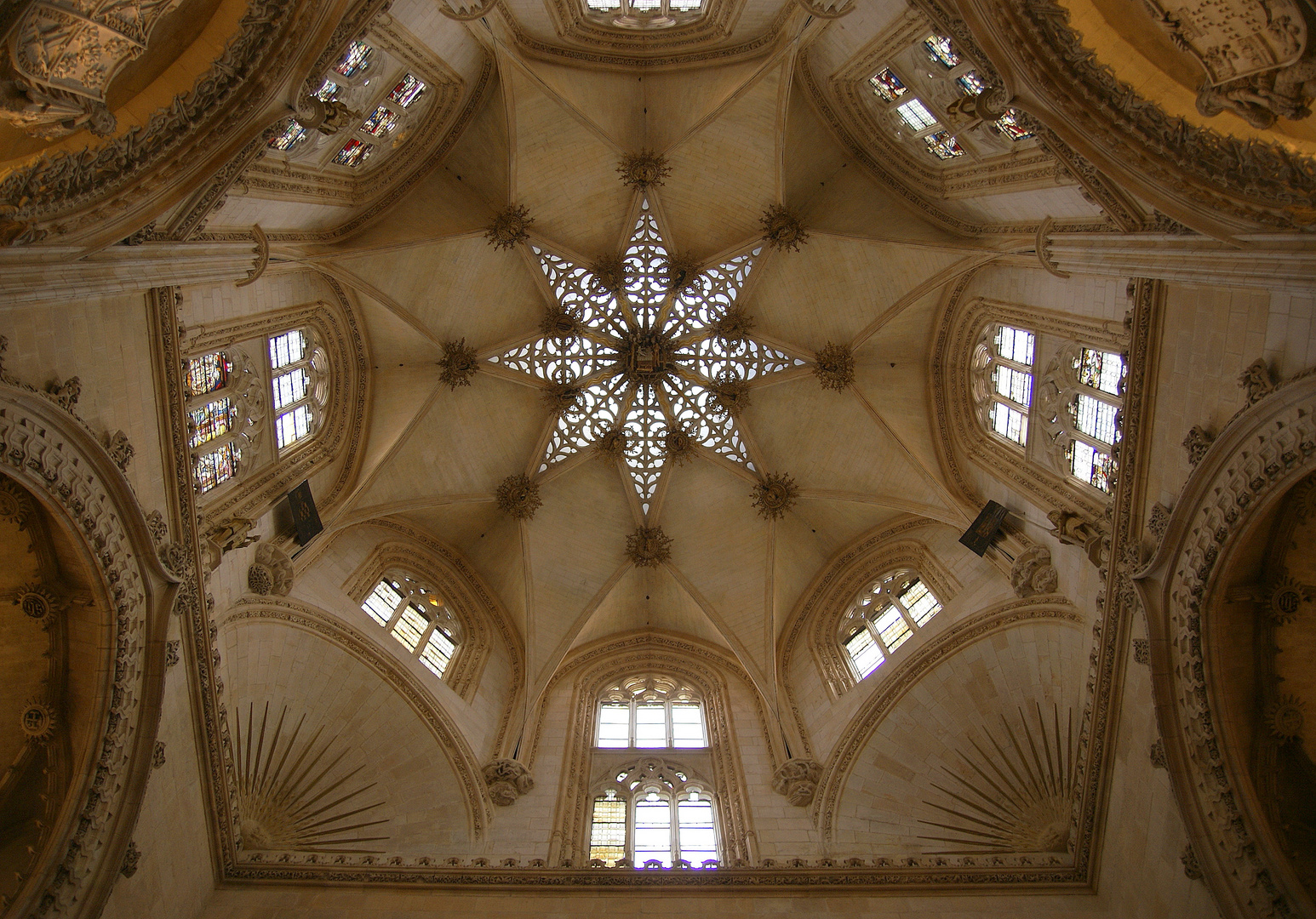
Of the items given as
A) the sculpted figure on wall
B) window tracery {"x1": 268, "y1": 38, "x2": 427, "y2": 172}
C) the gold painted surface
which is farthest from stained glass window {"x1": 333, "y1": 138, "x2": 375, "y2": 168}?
the gold painted surface

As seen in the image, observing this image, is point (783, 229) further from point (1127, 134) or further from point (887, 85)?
point (1127, 134)

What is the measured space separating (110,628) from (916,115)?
14964mm

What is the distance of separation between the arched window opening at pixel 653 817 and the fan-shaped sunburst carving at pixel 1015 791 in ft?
12.1

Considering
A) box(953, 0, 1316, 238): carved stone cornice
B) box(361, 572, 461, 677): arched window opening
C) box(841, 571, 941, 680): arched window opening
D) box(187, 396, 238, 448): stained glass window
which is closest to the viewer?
box(953, 0, 1316, 238): carved stone cornice

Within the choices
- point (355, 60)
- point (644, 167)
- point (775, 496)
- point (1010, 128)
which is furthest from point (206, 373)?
point (1010, 128)

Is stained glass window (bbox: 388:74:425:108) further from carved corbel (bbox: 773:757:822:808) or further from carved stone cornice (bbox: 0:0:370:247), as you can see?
carved corbel (bbox: 773:757:822:808)

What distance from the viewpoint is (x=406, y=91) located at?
621 inches

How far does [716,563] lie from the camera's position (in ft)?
67.1

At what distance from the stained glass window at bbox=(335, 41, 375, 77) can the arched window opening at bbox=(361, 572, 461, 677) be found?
31.7ft

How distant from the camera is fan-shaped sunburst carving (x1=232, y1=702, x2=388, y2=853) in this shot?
1351 centimetres

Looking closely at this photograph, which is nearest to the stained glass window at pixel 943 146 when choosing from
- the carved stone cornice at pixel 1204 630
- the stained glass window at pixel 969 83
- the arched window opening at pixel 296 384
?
the stained glass window at pixel 969 83

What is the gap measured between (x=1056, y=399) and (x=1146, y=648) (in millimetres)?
4766

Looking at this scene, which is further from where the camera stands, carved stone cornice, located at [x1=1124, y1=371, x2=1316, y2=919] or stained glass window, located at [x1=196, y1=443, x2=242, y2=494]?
stained glass window, located at [x1=196, y1=443, x2=242, y2=494]

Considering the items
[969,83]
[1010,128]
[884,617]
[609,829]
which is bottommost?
[609,829]
